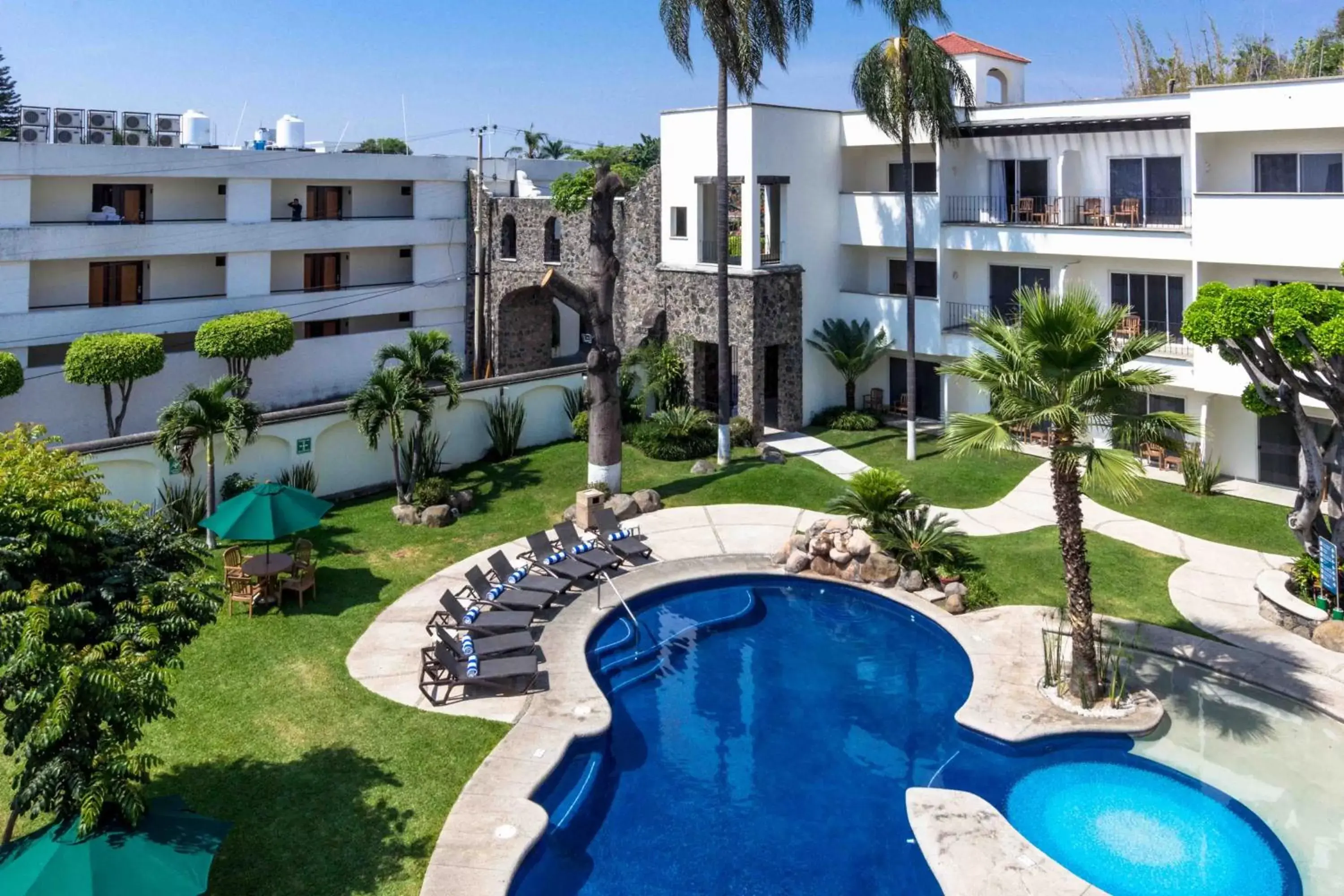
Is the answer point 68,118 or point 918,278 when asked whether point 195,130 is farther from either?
point 918,278

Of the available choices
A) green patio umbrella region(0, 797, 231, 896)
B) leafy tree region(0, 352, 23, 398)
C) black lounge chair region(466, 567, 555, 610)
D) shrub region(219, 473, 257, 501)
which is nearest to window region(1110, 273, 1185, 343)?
black lounge chair region(466, 567, 555, 610)

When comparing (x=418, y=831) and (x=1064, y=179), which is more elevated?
(x=1064, y=179)

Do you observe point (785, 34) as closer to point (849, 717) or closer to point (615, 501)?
point (615, 501)

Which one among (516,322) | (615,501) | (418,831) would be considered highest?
(516,322)

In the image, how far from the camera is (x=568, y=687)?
1612 centimetres

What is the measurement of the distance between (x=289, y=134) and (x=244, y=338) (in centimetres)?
1071

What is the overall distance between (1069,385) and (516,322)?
29.9m

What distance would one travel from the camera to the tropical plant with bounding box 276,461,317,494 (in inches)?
987

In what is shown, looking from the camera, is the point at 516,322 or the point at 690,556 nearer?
the point at 690,556

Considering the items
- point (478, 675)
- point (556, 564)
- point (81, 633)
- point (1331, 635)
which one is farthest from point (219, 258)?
point (1331, 635)

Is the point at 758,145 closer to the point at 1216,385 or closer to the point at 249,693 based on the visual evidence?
the point at 1216,385

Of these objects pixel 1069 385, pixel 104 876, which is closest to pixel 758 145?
pixel 1069 385

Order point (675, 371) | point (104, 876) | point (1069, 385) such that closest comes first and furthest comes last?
1. point (104, 876)
2. point (1069, 385)
3. point (675, 371)

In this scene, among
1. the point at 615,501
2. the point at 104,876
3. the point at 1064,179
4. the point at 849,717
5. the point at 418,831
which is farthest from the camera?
the point at 1064,179
